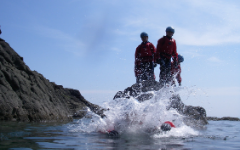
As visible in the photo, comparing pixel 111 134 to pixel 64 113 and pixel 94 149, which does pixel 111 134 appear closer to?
pixel 94 149

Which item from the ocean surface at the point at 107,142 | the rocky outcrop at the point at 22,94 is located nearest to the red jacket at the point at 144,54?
the rocky outcrop at the point at 22,94

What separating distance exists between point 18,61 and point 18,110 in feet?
10.9

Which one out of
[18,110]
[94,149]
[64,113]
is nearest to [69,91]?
[64,113]

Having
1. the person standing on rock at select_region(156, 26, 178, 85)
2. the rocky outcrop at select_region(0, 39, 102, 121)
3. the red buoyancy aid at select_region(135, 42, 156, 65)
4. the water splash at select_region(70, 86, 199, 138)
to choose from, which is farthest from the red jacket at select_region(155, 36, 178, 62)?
the rocky outcrop at select_region(0, 39, 102, 121)

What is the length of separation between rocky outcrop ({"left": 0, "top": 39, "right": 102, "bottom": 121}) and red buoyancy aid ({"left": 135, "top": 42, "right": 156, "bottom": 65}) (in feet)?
7.87

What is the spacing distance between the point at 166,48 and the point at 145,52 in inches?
29.8

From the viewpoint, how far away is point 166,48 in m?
8.48

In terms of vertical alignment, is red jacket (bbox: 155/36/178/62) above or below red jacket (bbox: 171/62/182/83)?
above

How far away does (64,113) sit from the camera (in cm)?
1212

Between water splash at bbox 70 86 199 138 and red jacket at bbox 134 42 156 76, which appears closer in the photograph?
water splash at bbox 70 86 199 138

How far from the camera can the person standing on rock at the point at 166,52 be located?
8477 mm

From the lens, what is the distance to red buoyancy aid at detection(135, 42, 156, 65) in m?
8.74

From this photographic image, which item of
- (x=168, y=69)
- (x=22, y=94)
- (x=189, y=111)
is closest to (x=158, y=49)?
(x=168, y=69)

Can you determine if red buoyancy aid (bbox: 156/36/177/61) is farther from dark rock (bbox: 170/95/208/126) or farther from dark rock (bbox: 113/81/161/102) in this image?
dark rock (bbox: 170/95/208/126)
